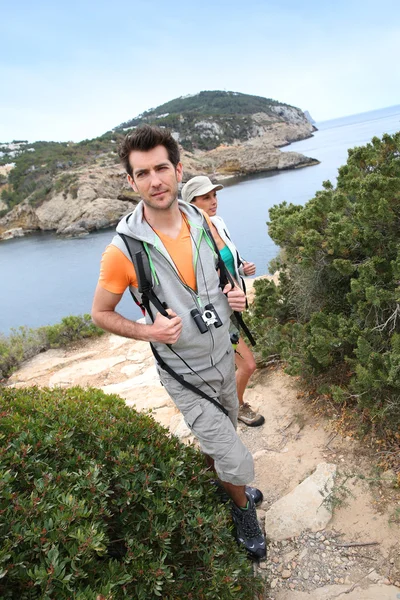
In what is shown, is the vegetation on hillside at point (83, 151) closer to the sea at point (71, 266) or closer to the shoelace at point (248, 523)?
the sea at point (71, 266)

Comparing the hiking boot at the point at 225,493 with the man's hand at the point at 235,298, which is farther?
the hiking boot at the point at 225,493

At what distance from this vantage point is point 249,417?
3.53 metres

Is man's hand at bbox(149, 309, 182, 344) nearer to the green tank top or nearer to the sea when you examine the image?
the green tank top

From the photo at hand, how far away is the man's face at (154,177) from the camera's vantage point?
2049 mm

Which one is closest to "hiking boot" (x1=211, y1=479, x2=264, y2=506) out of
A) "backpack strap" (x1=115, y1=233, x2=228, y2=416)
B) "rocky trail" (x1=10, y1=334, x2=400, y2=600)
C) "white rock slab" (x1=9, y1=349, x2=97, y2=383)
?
"rocky trail" (x1=10, y1=334, x2=400, y2=600)

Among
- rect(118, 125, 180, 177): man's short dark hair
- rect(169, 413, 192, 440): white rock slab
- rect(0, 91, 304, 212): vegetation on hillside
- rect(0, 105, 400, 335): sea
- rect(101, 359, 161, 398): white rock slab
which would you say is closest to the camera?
rect(118, 125, 180, 177): man's short dark hair

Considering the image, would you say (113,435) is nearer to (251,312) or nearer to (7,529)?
(7,529)

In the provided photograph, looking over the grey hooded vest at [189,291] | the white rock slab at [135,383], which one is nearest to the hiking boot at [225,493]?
the grey hooded vest at [189,291]

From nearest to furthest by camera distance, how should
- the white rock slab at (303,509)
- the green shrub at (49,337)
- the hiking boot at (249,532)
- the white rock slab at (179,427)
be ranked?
the hiking boot at (249,532) < the white rock slab at (303,509) < the white rock slab at (179,427) < the green shrub at (49,337)

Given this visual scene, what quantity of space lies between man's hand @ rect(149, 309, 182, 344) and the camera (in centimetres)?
18

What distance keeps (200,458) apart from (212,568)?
2.29 feet

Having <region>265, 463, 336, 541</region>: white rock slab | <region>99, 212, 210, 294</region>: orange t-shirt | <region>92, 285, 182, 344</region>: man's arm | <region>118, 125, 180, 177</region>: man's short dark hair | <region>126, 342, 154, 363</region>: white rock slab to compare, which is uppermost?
<region>118, 125, 180, 177</region>: man's short dark hair

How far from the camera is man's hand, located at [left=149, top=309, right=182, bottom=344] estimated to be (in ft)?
6.06

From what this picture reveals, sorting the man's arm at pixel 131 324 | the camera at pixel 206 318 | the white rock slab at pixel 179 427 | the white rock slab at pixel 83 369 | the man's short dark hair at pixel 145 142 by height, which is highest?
the man's short dark hair at pixel 145 142
